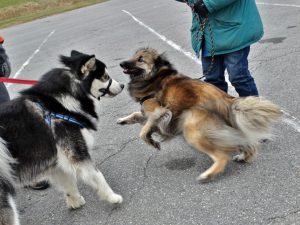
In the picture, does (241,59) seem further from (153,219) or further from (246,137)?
(153,219)

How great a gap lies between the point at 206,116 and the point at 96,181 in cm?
122

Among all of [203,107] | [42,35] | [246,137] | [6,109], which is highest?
[6,109]

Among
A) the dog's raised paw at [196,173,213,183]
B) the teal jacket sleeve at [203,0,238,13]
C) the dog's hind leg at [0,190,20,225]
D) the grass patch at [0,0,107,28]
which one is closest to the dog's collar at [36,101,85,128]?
the dog's hind leg at [0,190,20,225]

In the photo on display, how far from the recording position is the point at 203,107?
4246 millimetres

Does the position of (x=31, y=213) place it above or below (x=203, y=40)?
below

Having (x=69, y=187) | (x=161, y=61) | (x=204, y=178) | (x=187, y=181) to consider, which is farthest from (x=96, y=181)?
(x=161, y=61)

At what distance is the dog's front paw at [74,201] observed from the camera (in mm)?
4262

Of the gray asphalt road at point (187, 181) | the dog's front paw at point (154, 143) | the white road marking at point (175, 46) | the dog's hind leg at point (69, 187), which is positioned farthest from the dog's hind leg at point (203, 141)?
the white road marking at point (175, 46)

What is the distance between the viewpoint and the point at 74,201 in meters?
4.27

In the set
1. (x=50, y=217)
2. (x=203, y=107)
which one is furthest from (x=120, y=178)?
(x=203, y=107)

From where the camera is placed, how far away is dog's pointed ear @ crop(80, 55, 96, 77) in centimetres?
409

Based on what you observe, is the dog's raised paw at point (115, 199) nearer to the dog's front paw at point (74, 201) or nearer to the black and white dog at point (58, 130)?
the black and white dog at point (58, 130)

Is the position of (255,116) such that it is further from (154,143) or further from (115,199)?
(115,199)

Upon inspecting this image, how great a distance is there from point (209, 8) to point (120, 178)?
79.4 inches
